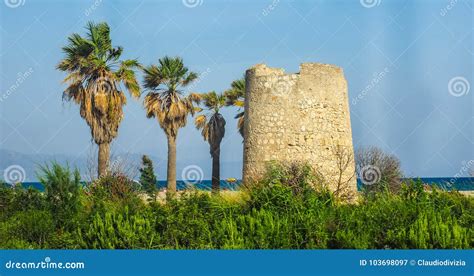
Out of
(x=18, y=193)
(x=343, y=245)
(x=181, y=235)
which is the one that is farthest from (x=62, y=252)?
(x=18, y=193)

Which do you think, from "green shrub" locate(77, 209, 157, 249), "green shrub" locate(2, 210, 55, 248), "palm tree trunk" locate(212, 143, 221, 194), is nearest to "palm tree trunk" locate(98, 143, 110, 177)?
"palm tree trunk" locate(212, 143, 221, 194)

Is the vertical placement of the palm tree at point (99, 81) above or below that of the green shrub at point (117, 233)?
above

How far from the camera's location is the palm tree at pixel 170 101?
29312mm

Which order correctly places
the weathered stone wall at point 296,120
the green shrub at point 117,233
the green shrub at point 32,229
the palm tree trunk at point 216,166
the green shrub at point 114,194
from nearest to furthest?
1. the green shrub at point 117,233
2. the green shrub at point 32,229
3. the green shrub at point 114,194
4. the weathered stone wall at point 296,120
5. the palm tree trunk at point 216,166

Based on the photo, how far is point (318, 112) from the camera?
1839 cm

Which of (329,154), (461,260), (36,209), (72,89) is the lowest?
(461,260)

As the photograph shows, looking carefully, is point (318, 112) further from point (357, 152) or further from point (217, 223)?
point (357, 152)

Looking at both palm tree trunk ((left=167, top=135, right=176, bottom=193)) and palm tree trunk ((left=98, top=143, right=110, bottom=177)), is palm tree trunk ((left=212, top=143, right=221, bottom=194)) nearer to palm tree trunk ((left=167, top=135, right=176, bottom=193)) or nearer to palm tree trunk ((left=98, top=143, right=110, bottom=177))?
palm tree trunk ((left=167, top=135, right=176, bottom=193))

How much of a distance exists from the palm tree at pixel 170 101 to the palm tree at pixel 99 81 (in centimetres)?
451

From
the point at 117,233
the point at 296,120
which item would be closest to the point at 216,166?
the point at 296,120

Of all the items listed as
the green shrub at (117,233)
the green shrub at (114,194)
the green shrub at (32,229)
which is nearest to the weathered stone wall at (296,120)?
the green shrub at (114,194)

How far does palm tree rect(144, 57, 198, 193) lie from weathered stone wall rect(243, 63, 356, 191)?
10.7 m

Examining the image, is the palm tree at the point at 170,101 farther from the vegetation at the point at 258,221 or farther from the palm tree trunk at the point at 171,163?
the vegetation at the point at 258,221

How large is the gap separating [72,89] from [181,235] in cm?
1297
